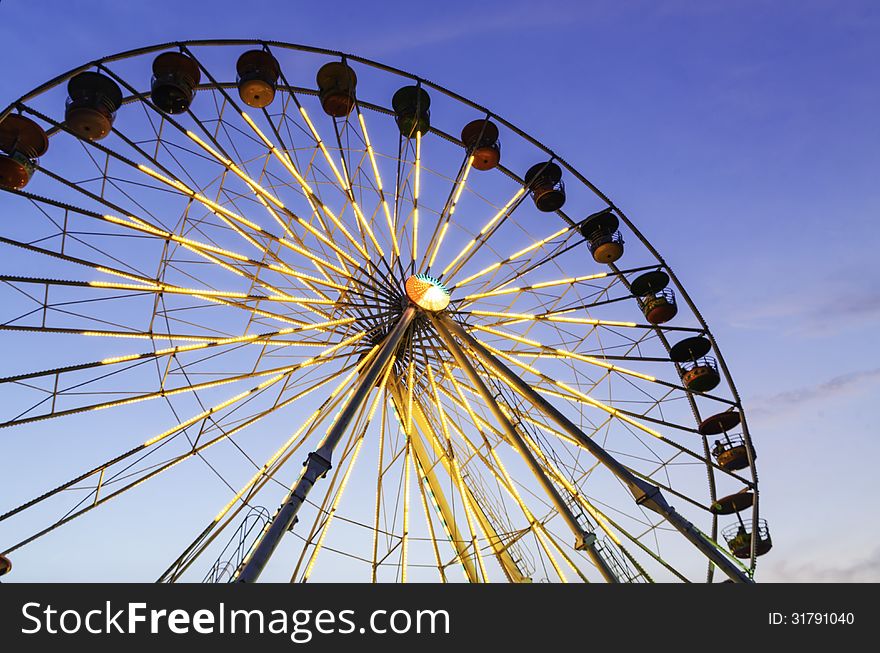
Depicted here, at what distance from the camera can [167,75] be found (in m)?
12.8

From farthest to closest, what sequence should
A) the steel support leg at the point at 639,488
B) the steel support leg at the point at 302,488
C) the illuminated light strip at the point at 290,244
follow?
1. the illuminated light strip at the point at 290,244
2. the steel support leg at the point at 639,488
3. the steel support leg at the point at 302,488

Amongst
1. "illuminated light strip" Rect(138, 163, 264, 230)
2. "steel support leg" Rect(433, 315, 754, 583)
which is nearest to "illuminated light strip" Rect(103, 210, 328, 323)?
"illuminated light strip" Rect(138, 163, 264, 230)

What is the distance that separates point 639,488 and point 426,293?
5952mm

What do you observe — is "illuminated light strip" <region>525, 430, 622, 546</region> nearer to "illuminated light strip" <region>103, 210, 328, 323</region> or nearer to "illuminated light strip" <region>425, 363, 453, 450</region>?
"illuminated light strip" <region>425, 363, 453, 450</region>

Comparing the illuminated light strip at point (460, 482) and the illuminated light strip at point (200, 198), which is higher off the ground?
the illuminated light strip at point (200, 198)

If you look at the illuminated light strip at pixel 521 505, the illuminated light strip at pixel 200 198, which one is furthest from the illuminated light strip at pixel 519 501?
the illuminated light strip at pixel 200 198

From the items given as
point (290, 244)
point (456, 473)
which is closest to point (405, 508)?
point (456, 473)

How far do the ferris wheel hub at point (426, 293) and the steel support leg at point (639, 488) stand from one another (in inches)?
55.5

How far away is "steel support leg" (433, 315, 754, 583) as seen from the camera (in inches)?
436

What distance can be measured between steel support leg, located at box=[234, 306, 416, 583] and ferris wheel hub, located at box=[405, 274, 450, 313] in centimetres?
230

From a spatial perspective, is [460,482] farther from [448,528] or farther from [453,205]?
[453,205]

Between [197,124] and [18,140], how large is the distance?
302cm

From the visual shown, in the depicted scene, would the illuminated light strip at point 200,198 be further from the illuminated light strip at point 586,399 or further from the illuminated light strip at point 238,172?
the illuminated light strip at point 586,399

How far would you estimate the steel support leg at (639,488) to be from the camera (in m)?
11.1
